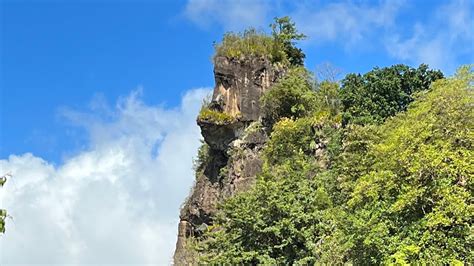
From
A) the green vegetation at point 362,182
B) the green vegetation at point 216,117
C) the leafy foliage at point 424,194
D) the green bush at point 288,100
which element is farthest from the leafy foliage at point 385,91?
the leafy foliage at point 424,194

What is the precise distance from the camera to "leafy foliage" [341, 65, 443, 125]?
32.0m

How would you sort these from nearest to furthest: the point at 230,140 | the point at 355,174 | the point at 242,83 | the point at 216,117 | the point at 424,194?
the point at 424,194, the point at 355,174, the point at 216,117, the point at 230,140, the point at 242,83

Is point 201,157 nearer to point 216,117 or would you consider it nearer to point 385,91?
point 216,117

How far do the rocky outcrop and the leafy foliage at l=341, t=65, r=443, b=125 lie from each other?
6827mm

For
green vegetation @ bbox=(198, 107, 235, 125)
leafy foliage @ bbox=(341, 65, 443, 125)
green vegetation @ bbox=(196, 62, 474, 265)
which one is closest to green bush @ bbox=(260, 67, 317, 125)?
green vegetation @ bbox=(196, 62, 474, 265)

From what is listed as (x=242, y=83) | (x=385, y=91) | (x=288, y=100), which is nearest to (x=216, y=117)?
(x=242, y=83)

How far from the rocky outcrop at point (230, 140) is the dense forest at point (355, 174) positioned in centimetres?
62

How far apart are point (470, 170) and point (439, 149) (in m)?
1.30

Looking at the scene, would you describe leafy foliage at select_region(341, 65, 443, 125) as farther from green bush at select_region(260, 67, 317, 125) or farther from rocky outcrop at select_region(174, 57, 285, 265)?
rocky outcrop at select_region(174, 57, 285, 265)

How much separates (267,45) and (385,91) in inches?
419

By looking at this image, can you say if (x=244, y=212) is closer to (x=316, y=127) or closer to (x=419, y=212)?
(x=419, y=212)

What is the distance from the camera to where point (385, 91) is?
32.5m

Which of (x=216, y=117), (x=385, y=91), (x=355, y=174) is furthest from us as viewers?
(x=216, y=117)

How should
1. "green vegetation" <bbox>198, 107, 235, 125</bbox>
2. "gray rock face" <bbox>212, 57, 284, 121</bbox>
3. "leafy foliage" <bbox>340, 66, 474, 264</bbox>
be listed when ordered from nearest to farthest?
1. "leafy foliage" <bbox>340, 66, 474, 264</bbox>
2. "green vegetation" <bbox>198, 107, 235, 125</bbox>
3. "gray rock face" <bbox>212, 57, 284, 121</bbox>
